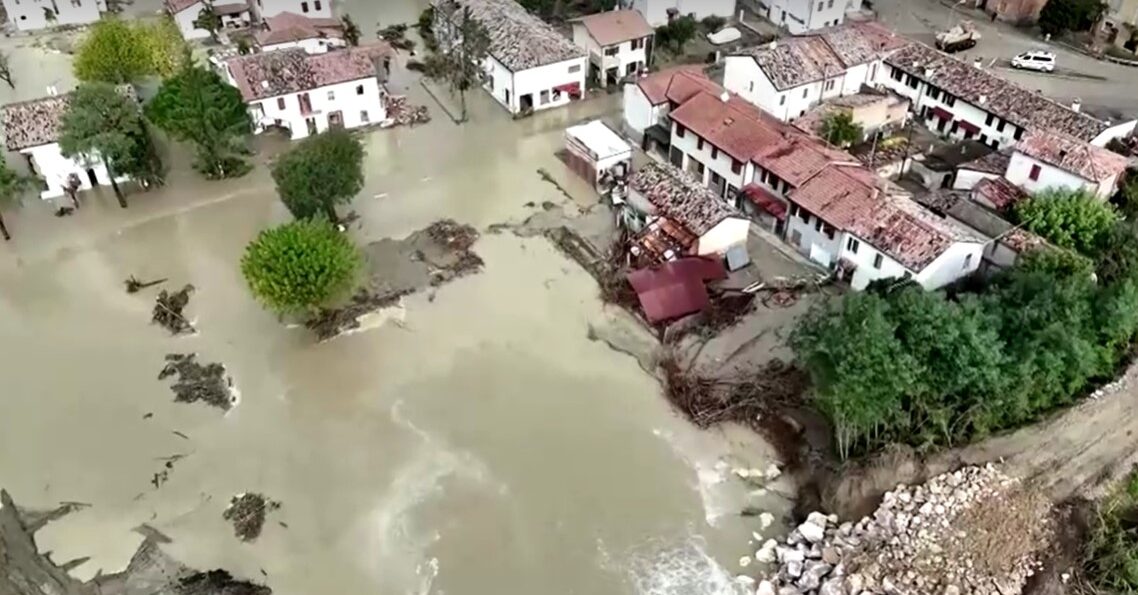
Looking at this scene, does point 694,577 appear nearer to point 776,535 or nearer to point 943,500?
point 776,535

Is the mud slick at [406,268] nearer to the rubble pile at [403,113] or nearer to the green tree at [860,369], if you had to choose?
the rubble pile at [403,113]

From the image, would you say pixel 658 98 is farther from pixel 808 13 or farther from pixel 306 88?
pixel 306 88

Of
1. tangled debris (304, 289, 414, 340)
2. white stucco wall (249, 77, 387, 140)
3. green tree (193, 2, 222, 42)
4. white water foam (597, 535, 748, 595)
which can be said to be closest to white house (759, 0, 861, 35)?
white stucco wall (249, 77, 387, 140)

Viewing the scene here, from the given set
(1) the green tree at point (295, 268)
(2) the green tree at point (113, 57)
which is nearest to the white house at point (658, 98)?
(1) the green tree at point (295, 268)

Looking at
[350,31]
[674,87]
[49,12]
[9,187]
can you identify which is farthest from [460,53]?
[49,12]

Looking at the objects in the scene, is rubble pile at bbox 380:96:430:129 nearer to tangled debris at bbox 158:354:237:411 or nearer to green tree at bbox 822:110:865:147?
tangled debris at bbox 158:354:237:411

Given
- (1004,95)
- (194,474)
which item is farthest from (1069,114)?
(194,474)
